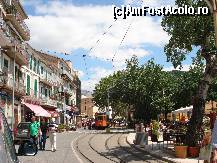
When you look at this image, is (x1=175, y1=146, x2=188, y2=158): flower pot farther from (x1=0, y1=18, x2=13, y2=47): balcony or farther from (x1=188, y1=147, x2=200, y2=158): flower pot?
(x1=0, y1=18, x2=13, y2=47): balcony

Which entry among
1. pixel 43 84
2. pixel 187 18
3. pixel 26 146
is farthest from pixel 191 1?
pixel 43 84

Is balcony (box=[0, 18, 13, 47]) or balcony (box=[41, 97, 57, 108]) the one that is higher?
balcony (box=[0, 18, 13, 47])

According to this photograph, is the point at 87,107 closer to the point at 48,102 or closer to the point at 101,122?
the point at 101,122

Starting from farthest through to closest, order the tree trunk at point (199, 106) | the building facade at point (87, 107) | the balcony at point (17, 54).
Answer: the building facade at point (87, 107)
the balcony at point (17, 54)
the tree trunk at point (199, 106)

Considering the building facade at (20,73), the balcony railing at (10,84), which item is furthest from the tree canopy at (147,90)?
the balcony railing at (10,84)

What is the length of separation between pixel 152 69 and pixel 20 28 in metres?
17.9

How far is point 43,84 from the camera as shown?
61.8 meters

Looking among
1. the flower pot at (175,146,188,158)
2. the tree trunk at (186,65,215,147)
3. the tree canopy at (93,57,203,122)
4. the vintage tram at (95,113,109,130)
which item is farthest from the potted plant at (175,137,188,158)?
the vintage tram at (95,113,109,130)

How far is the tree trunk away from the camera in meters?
18.9

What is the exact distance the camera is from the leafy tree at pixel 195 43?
19156mm

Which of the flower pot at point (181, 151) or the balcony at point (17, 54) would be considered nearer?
the flower pot at point (181, 151)

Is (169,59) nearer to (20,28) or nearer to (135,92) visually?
(20,28)

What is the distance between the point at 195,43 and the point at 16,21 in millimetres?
23241

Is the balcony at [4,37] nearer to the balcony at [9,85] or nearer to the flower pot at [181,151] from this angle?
the balcony at [9,85]
